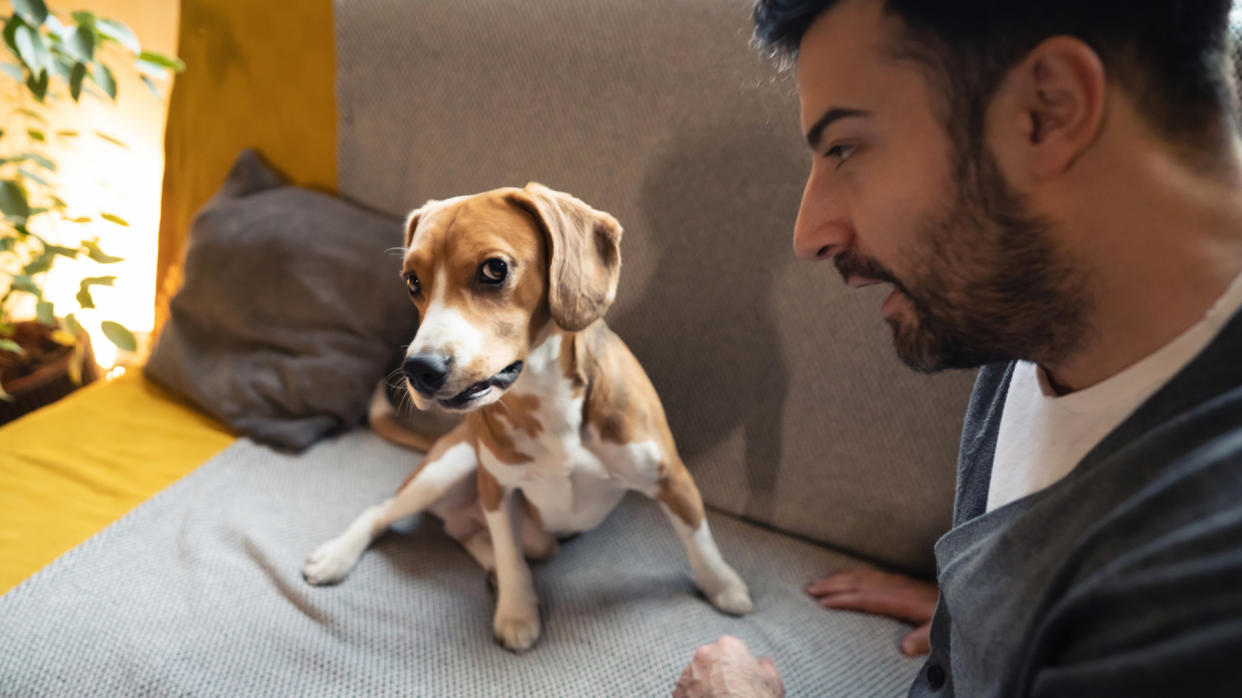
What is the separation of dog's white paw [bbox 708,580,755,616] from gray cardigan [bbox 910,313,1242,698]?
0.49 metres

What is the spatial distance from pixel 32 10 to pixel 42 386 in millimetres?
990

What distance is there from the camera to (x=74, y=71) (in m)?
1.34

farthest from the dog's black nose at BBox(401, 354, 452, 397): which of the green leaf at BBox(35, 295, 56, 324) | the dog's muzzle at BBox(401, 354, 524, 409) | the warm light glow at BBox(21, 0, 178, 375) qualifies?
the warm light glow at BBox(21, 0, 178, 375)

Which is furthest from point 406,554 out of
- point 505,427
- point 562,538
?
point 505,427

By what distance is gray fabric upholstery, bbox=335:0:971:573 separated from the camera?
1211 mm

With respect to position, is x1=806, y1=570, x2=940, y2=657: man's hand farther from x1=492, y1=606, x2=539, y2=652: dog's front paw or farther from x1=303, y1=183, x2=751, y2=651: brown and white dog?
x1=492, y1=606, x2=539, y2=652: dog's front paw

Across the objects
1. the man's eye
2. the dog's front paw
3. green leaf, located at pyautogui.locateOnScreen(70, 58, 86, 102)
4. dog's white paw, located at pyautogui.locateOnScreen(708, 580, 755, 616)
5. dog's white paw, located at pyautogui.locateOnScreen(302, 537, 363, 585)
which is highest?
the man's eye

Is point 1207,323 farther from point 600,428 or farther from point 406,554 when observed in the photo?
point 406,554

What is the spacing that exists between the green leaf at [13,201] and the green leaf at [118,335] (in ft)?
0.71

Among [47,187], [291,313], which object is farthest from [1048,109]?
[47,187]

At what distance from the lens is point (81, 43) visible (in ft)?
4.25

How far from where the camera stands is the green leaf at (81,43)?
1.29 m

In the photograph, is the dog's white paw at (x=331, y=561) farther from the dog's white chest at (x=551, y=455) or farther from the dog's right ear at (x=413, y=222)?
the dog's right ear at (x=413, y=222)

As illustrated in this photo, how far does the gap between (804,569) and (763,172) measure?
665mm
